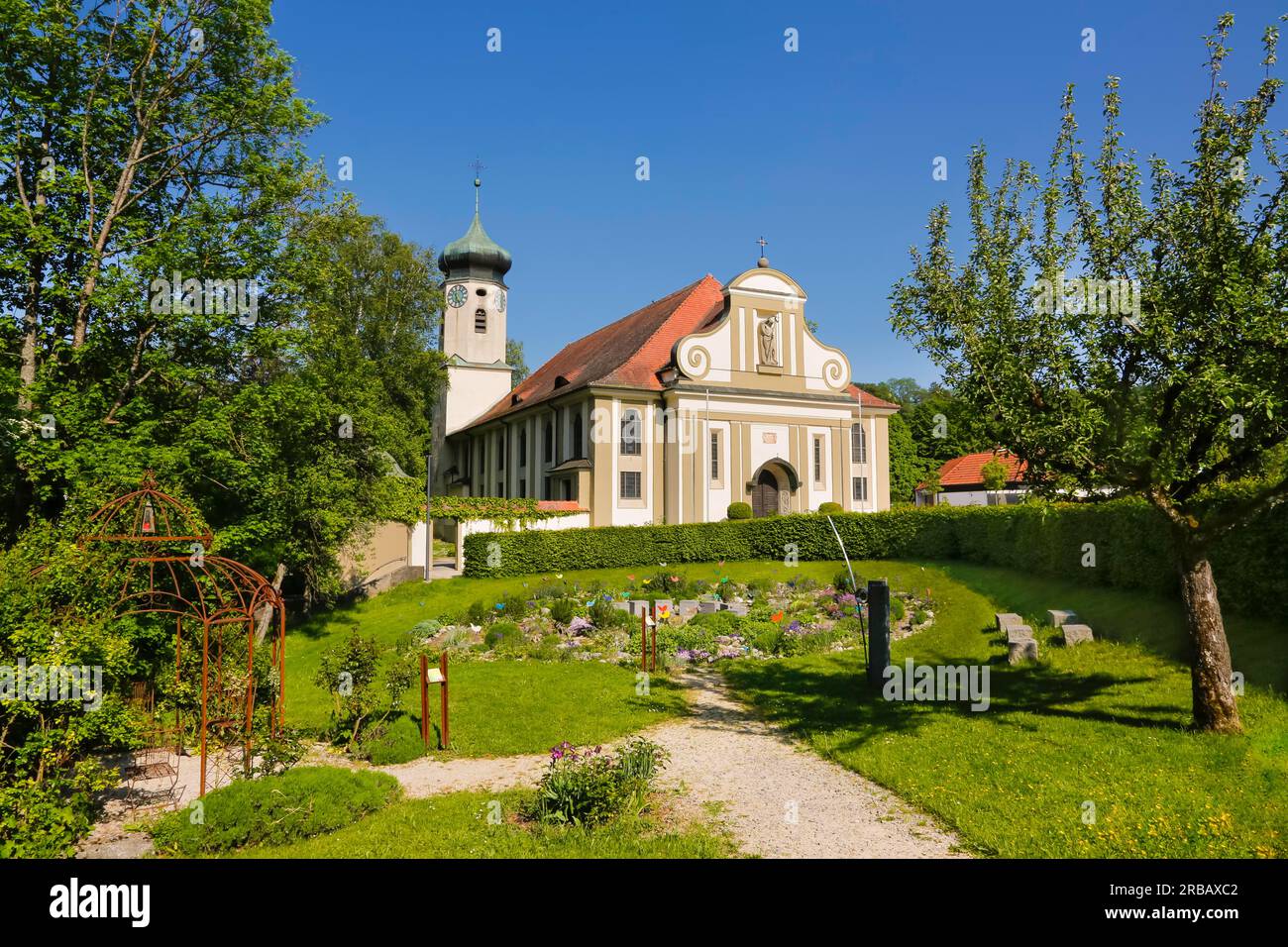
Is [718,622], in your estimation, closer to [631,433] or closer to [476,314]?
[631,433]

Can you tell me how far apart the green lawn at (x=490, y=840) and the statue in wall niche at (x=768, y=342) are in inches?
1281

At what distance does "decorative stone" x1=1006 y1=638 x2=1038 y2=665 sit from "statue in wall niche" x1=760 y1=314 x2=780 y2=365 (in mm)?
25876

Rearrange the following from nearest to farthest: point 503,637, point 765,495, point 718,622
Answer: point 503,637
point 718,622
point 765,495

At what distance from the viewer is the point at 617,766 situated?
8.70 metres

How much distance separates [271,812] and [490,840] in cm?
224

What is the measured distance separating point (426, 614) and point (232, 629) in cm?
1200

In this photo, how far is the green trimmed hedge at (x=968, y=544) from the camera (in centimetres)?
1224

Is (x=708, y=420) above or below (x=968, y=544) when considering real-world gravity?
above

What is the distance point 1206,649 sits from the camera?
→ 30.4 ft

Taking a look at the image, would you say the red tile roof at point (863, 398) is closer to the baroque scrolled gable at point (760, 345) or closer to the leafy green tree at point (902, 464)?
the baroque scrolled gable at point (760, 345)

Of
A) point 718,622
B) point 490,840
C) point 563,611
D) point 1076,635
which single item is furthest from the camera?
point 563,611

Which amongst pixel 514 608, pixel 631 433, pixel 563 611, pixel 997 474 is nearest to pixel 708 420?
pixel 631 433
